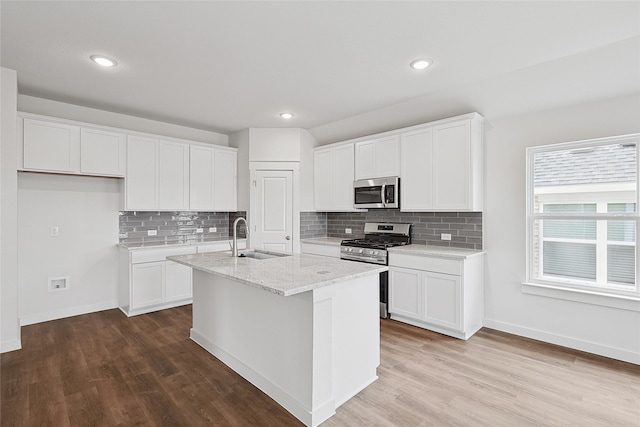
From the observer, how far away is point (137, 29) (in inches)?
92.7

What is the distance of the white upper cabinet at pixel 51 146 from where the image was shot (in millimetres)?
3557

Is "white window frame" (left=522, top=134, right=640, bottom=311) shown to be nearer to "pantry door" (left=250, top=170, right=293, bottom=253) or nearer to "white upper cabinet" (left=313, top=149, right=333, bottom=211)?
"white upper cabinet" (left=313, top=149, right=333, bottom=211)

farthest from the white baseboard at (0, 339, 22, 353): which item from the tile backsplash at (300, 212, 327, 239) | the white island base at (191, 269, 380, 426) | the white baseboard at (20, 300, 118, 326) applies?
the tile backsplash at (300, 212, 327, 239)

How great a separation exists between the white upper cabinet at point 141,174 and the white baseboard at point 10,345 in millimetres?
1804

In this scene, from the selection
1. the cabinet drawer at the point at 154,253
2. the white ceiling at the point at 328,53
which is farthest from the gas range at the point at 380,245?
the cabinet drawer at the point at 154,253

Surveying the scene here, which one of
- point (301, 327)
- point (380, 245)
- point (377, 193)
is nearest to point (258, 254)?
point (301, 327)

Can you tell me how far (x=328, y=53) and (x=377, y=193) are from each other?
215 cm

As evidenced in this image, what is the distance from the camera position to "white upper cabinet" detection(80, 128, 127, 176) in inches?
155

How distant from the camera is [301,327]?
2.17 meters

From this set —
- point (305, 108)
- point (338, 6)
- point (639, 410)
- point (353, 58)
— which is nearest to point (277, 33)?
point (338, 6)

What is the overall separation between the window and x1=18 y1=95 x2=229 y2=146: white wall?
15.2 feet

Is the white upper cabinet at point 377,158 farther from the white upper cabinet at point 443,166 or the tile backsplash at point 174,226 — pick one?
the tile backsplash at point 174,226

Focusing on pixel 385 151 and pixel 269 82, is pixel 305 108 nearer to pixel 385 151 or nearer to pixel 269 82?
pixel 269 82

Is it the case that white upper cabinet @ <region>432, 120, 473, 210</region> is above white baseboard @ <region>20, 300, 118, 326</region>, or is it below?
above
